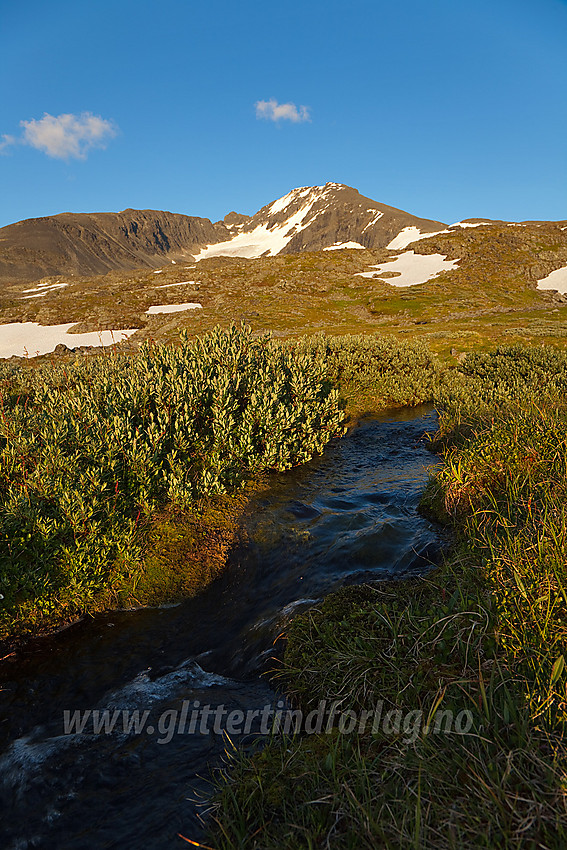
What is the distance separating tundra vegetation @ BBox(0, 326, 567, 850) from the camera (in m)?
2.66

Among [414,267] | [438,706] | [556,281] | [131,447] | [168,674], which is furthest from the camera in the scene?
[414,267]

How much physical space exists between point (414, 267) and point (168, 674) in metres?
124

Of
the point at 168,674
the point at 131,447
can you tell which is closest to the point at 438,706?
the point at 168,674

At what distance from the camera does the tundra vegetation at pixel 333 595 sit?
266 cm

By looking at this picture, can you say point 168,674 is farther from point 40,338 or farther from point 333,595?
point 40,338

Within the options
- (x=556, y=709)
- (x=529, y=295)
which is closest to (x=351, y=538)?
(x=556, y=709)

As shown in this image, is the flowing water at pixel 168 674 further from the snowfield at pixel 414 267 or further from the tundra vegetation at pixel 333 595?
the snowfield at pixel 414 267

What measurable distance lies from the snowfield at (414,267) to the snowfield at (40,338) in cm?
6802

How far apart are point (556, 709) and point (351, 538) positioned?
199 inches

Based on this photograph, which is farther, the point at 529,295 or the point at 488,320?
the point at 529,295

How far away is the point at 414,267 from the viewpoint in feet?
375

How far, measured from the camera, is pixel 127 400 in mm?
9734

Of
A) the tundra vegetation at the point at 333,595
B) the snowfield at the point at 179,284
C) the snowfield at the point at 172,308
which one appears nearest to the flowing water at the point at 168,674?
the tundra vegetation at the point at 333,595

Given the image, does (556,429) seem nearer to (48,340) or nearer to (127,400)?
(127,400)
